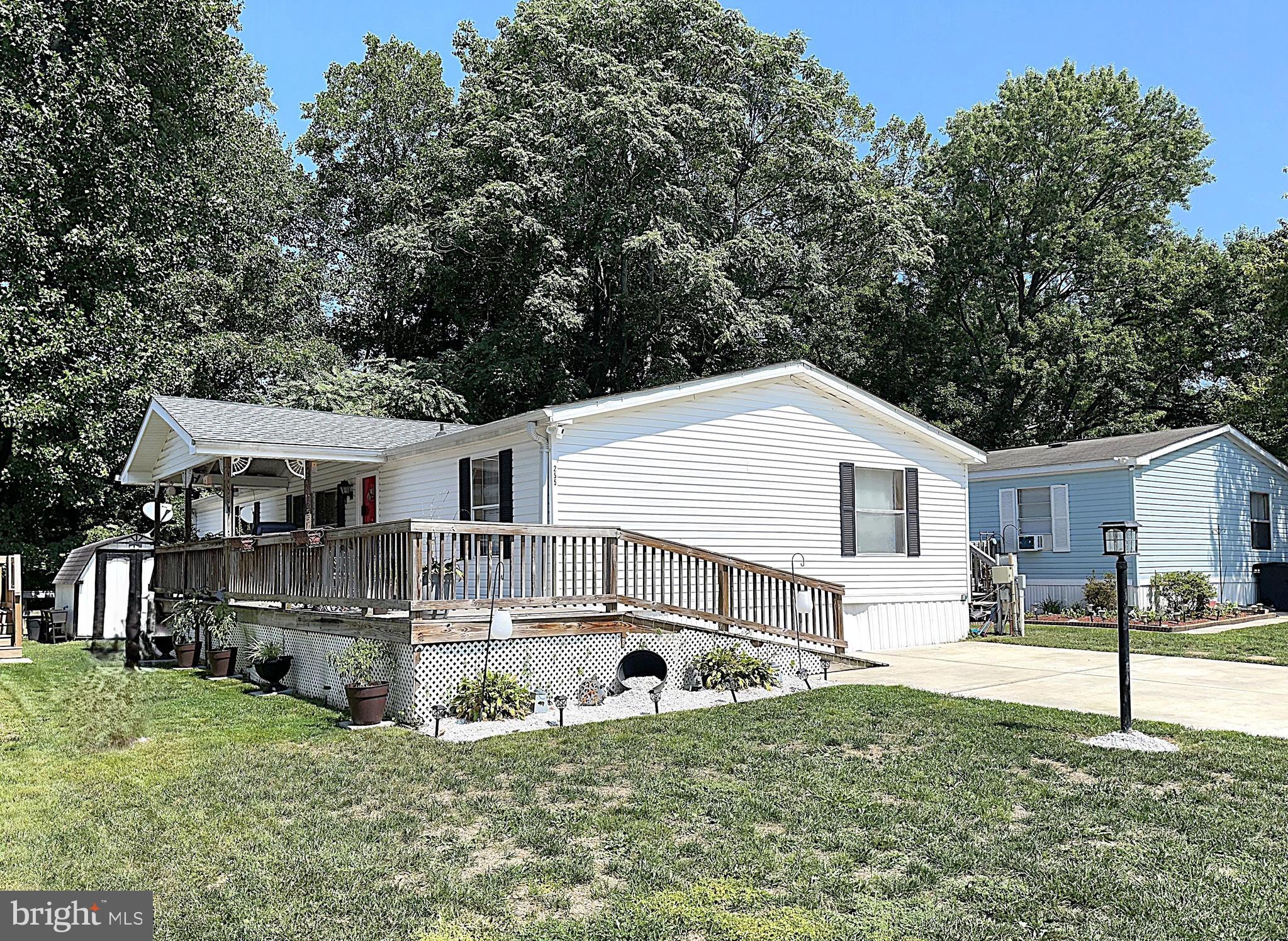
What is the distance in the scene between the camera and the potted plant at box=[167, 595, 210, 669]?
13.3 meters

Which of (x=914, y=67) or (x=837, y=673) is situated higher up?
(x=914, y=67)

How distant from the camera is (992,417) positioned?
101 ft

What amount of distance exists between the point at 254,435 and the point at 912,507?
9.66 metres

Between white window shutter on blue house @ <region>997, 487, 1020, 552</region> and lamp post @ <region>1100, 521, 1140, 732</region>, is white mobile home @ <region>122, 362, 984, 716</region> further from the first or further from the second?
white window shutter on blue house @ <region>997, 487, 1020, 552</region>

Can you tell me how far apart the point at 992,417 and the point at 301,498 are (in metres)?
21.9

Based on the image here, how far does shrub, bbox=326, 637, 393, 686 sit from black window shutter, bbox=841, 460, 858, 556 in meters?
7.38

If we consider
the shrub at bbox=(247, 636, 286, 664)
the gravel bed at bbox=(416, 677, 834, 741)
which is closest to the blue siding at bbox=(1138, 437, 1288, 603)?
the gravel bed at bbox=(416, 677, 834, 741)

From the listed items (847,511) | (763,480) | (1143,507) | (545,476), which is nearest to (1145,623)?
(1143,507)

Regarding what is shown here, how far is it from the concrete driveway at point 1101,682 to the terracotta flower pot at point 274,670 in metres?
6.33

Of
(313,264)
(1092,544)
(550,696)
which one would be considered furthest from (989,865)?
(313,264)

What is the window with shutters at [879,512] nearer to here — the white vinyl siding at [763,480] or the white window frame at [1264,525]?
the white vinyl siding at [763,480]

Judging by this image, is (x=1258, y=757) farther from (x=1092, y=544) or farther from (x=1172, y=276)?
(x=1172, y=276)

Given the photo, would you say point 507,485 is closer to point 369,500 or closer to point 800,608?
point 800,608

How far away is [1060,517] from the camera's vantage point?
20188 millimetres
